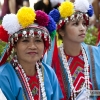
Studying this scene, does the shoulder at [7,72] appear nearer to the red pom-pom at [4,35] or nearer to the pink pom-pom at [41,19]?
the red pom-pom at [4,35]

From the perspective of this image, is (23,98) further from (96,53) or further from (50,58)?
(96,53)

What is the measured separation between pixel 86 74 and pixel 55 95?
721mm

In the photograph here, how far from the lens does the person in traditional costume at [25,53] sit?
4.32 m

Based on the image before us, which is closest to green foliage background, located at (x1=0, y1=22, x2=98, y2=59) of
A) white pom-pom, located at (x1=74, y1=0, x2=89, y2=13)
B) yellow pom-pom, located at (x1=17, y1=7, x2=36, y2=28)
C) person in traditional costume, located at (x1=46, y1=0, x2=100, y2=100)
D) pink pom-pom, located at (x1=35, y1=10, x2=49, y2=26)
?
person in traditional costume, located at (x1=46, y1=0, x2=100, y2=100)

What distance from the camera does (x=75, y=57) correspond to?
5332 mm

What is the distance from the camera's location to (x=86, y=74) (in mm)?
5227

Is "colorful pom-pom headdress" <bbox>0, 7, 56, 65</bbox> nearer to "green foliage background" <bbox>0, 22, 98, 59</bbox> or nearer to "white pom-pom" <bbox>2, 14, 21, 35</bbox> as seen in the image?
"white pom-pom" <bbox>2, 14, 21, 35</bbox>

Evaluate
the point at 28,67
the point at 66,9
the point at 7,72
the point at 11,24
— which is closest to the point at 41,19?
the point at 11,24

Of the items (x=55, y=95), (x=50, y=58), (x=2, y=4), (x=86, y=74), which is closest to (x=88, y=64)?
(x=86, y=74)

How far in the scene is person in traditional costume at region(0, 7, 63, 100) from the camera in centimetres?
432

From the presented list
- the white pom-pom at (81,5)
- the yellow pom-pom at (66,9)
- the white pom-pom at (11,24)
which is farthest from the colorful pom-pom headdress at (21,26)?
the white pom-pom at (81,5)

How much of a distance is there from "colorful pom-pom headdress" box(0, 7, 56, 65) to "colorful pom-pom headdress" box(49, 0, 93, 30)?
2.77ft

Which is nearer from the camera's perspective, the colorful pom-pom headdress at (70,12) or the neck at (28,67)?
the neck at (28,67)

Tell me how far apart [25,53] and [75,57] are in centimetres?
105
